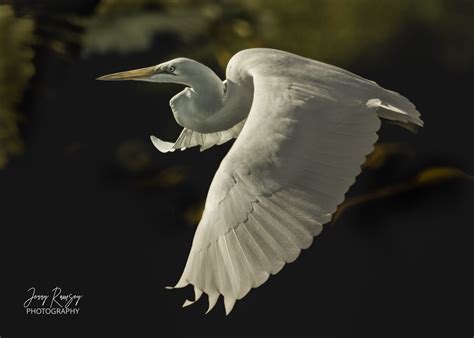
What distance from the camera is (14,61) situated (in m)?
3.29

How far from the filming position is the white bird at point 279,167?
1.91 m

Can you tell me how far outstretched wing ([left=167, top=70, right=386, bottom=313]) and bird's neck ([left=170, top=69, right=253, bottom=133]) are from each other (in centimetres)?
32

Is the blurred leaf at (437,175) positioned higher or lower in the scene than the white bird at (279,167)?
lower

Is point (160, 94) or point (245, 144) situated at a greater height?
point (245, 144)

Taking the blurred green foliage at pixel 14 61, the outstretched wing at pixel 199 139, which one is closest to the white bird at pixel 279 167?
the outstretched wing at pixel 199 139

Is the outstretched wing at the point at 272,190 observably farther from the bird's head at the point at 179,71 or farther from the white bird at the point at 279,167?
the bird's head at the point at 179,71

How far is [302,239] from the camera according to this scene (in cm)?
191

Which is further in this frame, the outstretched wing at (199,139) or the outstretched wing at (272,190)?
the outstretched wing at (199,139)

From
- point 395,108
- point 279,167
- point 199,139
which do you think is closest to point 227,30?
point 199,139

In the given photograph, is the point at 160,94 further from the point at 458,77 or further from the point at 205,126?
the point at 458,77

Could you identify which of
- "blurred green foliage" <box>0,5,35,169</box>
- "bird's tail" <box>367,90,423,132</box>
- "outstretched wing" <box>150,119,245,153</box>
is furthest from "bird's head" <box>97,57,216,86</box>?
"blurred green foliage" <box>0,5,35,169</box>

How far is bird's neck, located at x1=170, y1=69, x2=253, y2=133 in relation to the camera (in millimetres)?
2506

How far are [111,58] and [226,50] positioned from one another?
1.42 ft

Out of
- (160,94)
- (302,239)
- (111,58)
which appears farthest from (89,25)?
(302,239)
